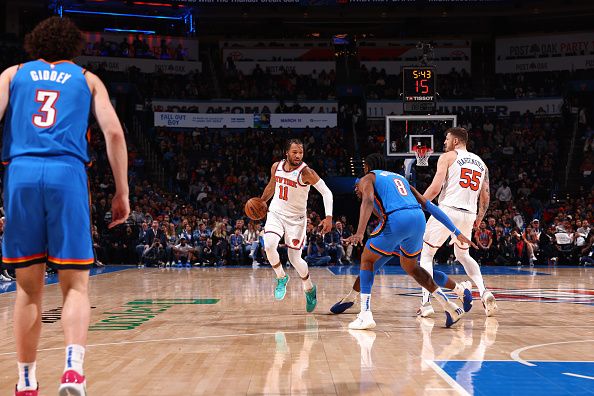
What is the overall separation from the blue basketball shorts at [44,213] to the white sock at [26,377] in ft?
1.76

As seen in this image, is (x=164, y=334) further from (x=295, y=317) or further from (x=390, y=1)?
(x=390, y=1)

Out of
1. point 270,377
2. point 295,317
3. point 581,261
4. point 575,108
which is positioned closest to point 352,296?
point 295,317

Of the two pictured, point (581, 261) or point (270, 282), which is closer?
point (270, 282)

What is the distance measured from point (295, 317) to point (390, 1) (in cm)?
2597

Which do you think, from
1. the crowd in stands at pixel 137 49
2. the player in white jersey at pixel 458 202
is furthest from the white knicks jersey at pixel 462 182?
the crowd in stands at pixel 137 49

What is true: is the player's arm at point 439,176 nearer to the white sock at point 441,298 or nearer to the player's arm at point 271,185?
the white sock at point 441,298

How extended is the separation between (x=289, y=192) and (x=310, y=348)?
3.61 meters

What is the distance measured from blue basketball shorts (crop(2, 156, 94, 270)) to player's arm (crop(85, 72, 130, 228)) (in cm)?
21

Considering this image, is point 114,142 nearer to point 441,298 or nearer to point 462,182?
point 441,298

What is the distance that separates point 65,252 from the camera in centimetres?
387

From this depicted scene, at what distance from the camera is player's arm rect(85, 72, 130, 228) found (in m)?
4.04

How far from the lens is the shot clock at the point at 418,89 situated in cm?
2073

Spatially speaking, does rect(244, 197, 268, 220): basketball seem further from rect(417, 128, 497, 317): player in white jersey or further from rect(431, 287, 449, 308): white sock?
rect(431, 287, 449, 308): white sock

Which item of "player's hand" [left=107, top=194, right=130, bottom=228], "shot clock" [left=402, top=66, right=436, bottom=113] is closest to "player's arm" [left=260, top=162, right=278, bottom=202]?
"player's hand" [left=107, top=194, right=130, bottom=228]
